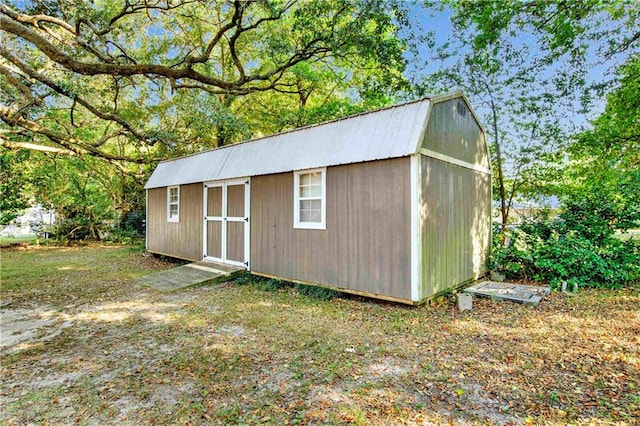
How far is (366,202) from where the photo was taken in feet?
18.0

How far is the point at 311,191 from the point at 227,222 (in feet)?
9.35

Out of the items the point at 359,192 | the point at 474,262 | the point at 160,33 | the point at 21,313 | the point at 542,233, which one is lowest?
the point at 21,313

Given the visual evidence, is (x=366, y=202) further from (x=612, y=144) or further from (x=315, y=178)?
(x=612, y=144)

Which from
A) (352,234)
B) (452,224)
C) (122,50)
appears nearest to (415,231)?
(352,234)

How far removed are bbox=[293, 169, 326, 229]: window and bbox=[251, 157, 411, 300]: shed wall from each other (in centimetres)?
13

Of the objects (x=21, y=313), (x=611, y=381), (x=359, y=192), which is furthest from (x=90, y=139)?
A: (x=611, y=381)

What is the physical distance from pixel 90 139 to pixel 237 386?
51.4ft

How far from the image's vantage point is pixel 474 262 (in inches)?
270

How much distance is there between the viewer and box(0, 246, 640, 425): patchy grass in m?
2.59

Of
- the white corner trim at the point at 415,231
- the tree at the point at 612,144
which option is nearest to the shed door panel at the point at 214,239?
the white corner trim at the point at 415,231

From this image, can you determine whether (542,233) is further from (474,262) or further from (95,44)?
(95,44)

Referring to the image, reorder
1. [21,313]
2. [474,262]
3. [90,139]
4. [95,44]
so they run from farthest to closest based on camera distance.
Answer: [90,139]
[95,44]
[474,262]
[21,313]

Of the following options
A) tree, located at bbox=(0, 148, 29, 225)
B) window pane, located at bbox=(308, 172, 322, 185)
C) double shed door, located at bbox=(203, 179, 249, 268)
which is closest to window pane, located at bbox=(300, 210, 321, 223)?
window pane, located at bbox=(308, 172, 322, 185)

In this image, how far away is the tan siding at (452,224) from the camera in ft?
17.2
